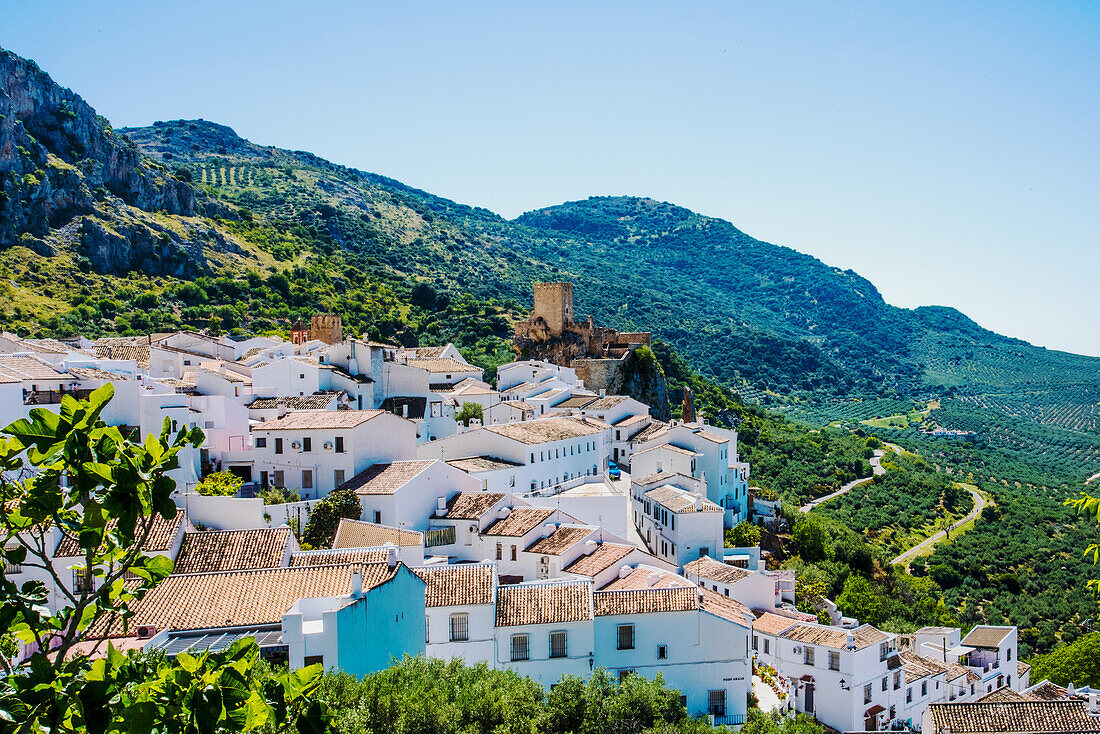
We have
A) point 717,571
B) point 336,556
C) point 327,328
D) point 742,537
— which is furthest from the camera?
point 327,328

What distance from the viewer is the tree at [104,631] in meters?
4.36

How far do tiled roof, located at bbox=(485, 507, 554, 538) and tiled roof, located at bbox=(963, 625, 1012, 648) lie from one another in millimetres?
21298

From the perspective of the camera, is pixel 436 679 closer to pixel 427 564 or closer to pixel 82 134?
A: pixel 427 564

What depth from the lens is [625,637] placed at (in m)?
22.0

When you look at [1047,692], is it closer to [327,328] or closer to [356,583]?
[356,583]

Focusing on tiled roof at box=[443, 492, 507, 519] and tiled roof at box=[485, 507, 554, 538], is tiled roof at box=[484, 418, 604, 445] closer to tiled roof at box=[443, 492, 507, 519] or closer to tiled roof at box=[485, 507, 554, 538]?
tiled roof at box=[443, 492, 507, 519]

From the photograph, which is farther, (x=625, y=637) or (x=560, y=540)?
(x=560, y=540)

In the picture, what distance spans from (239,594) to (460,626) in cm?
529

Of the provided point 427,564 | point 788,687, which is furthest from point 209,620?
point 788,687

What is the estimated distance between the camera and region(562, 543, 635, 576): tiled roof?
25891 mm

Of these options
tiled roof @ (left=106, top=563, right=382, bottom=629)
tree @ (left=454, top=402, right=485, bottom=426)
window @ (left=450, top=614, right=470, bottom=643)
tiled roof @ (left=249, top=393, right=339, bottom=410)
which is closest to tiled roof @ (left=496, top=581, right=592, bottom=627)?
window @ (left=450, top=614, right=470, bottom=643)

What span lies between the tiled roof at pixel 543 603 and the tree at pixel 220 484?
10.3 m

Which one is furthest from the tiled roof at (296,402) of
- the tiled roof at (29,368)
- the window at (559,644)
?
the window at (559,644)

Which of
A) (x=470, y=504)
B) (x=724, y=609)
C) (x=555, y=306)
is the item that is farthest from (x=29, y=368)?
(x=555, y=306)
